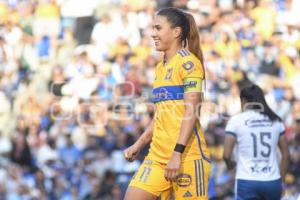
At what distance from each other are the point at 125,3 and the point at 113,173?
3.99 m

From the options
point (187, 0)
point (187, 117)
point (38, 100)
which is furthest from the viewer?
point (187, 0)

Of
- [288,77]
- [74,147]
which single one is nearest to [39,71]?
[74,147]

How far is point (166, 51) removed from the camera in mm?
6238

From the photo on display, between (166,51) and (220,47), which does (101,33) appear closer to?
(220,47)

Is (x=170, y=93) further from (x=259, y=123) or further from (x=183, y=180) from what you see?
(x=259, y=123)

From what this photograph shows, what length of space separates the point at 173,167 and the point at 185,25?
1.14 m

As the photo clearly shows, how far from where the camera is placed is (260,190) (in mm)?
8547

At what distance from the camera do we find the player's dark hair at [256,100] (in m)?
8.45

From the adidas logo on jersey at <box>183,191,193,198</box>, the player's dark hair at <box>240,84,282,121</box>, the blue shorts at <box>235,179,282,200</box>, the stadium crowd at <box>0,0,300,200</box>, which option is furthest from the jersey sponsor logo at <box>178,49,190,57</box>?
the stadium crowd at <box>0,0,300,200</box>

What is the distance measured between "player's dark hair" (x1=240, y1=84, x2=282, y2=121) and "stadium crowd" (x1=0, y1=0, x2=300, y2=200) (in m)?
4.17

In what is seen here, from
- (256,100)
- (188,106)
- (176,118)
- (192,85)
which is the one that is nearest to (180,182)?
(176,118)

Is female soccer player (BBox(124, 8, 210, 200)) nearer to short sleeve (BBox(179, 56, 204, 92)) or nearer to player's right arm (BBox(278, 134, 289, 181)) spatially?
short sleeve (BBox(179, 56, 204, 92))

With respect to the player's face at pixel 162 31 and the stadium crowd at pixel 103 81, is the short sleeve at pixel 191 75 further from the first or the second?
the stadium crowd at pixel 103 81

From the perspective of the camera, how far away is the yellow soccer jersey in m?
6.05
